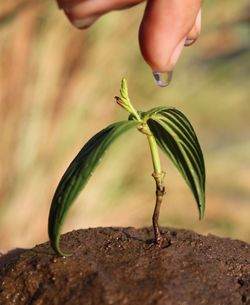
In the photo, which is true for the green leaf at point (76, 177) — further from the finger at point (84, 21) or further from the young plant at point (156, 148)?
the finger at point (84, 21)

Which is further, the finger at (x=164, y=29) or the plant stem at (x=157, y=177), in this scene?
the finger at (x=164, y=29)

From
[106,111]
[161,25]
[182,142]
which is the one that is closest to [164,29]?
[161,25]

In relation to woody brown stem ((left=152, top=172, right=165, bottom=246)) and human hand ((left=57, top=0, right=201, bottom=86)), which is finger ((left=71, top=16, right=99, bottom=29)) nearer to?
human hand ((left=57, top=0, right=201, bottom=86))

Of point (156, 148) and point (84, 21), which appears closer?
point (156, 148)

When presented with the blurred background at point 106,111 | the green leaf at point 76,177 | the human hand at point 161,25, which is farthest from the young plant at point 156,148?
the blurred background at point 106,111

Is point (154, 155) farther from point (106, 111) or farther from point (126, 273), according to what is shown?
point (106, 111)

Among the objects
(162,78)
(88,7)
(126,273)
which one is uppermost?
(88,7)
